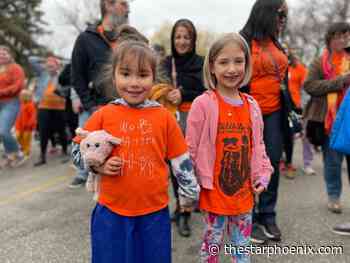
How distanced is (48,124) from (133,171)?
4824mm

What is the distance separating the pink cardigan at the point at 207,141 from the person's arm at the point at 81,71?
5.21ft

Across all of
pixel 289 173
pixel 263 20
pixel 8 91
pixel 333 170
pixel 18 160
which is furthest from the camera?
pixel 18 160

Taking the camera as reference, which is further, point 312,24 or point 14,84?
point 312,24

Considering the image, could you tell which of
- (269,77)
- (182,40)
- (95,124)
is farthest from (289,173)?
(95,124)

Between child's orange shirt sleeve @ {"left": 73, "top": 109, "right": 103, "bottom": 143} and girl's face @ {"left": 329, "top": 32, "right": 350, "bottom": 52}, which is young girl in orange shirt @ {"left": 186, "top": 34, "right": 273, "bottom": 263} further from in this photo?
girl's face @ {"left": 329, "top": 32, "right": 350, "bottom": 52}

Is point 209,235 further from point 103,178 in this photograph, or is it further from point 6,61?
point 6,61

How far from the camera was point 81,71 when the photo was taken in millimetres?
3525

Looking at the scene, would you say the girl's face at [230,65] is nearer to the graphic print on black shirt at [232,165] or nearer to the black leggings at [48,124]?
the graphic print on black shirt at [232,165]

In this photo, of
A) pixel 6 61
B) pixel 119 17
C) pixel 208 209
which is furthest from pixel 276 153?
pixel 6 61

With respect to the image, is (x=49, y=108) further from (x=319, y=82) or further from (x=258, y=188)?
(x=258, y=188)

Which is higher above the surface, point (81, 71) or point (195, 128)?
point (81, 71)

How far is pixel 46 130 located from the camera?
628 cm

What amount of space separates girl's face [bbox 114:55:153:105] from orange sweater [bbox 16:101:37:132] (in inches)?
222

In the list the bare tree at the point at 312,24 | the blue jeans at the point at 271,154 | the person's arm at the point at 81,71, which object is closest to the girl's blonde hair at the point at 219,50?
the blue jeans at the point at 271,154
